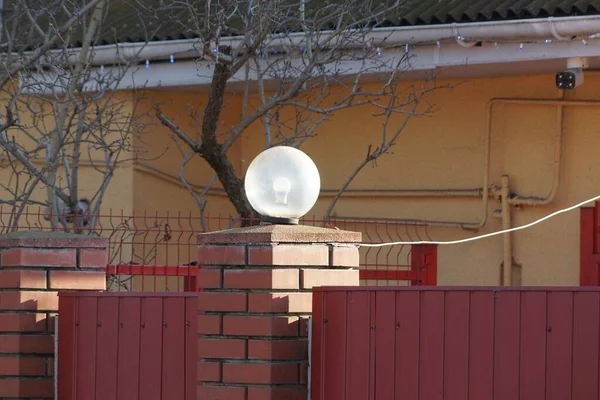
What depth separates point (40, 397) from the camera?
623cm

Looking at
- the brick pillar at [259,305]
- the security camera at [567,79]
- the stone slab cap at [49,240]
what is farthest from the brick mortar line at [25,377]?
the security camera at [567,79]

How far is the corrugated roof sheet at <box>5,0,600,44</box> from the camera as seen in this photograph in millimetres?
9523

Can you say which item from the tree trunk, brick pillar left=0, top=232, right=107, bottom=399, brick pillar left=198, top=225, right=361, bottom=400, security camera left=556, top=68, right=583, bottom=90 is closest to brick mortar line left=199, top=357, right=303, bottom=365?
brick pillar left=198, top=225, right=361, bottom=400

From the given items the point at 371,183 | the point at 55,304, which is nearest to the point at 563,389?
the point at 55,304

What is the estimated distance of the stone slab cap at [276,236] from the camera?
5.21 metres

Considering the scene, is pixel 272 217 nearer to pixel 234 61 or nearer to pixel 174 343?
pixel 174 343

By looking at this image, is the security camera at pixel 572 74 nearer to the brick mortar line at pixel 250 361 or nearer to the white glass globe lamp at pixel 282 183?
the white glass globe lamp at pixel 282 183

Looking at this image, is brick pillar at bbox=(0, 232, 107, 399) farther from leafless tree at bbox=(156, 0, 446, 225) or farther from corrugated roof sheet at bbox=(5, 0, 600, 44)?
corrugated roof sheet at bbox=(5, 0, 600, 44)

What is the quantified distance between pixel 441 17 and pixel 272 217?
503 centimetres

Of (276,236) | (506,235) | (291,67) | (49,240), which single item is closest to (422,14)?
(291,67)

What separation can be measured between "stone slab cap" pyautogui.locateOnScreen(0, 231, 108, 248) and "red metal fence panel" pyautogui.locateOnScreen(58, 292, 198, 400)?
0.31 m

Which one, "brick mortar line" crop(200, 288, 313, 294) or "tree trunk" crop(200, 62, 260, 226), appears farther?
"tree trunk" crop(200, 62, 260, 226)

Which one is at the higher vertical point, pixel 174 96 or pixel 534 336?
pixel 174 96

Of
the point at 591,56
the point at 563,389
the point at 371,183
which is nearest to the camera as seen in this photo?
the point at 563,389
